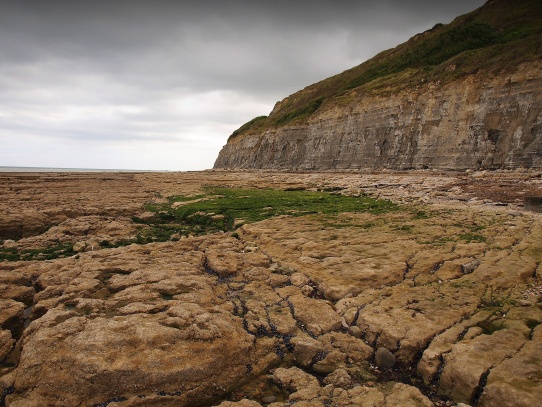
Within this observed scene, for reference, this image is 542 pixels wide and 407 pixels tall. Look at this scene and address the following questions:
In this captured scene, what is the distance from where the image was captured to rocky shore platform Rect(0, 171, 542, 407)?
173 inches

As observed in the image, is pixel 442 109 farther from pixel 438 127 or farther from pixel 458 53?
pixel 458 53

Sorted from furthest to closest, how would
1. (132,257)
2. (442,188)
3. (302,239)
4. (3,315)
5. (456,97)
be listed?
(456,97), (442,188), (302,239), (132,257), (3,315)

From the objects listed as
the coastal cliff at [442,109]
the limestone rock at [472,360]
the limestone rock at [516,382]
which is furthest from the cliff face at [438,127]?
the limestone rock at [516,382]

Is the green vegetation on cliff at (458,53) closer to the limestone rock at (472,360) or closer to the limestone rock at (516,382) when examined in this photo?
the limestone rock at (472,360)

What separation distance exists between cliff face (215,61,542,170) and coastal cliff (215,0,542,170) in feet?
0.32

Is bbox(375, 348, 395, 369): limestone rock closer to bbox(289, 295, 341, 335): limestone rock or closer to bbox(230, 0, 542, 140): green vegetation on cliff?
bbox(289, 295, 341, 335): limestone rock

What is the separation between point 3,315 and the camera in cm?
593

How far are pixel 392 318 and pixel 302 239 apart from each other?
191 inches

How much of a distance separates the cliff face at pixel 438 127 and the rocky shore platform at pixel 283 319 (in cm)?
2388

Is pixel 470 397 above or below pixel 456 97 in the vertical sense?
below

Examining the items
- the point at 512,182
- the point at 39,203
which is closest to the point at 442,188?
the point at 512,182

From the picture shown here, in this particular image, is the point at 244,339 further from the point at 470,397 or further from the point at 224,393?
the point at 470,397

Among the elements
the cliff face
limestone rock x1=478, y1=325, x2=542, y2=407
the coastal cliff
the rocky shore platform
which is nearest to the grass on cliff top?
the rocky shore platform

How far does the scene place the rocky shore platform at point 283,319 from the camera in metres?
4.39
